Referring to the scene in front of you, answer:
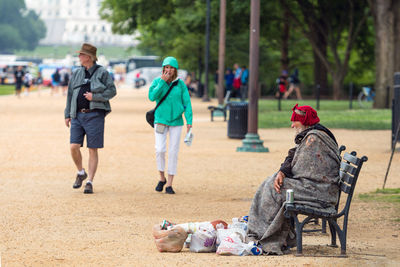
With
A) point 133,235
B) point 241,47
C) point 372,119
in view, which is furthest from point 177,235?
point 241,47

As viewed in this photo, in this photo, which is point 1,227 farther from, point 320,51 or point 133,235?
point 320,51

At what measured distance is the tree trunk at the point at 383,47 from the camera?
3148cm

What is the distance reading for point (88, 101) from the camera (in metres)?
10.6

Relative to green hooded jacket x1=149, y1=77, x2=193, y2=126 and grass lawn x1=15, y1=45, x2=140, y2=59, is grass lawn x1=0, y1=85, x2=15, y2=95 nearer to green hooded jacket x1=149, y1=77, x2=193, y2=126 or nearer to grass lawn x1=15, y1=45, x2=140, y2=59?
green hooded jacket x1=149, y1=77, x2=193, y2=126

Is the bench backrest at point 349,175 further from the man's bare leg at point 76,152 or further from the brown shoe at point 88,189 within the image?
the man's bare leg at point 76,152

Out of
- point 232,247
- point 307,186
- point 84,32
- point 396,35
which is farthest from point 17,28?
point 307,186

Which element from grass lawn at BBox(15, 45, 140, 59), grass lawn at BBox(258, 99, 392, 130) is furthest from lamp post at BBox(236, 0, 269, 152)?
grass lawn at BBox(15, 45, 140, 59)

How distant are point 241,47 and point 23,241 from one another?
41.6 metres

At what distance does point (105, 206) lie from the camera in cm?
953

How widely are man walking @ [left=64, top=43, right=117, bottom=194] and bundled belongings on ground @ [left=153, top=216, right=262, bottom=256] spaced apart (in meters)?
3.70

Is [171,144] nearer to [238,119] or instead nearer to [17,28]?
[238,119]

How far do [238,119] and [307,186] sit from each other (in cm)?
1297

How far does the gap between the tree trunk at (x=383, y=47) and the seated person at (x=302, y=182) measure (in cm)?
2541

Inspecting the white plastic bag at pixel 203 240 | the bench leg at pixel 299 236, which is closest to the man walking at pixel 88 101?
the white plastic bag at pixel 203 240
